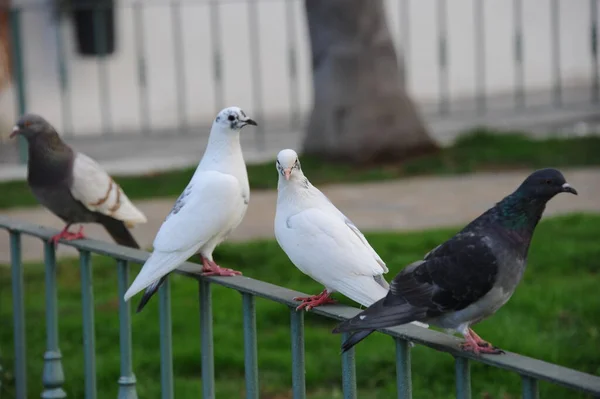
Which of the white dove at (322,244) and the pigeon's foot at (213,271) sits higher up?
the white dove at (322,244)

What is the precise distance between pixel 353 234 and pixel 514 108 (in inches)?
435

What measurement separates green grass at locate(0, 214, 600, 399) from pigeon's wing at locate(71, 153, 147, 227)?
111 cm

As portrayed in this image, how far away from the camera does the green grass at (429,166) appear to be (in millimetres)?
10078

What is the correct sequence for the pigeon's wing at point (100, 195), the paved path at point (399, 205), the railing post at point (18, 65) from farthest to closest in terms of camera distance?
the railing post at point (18, 65) → the paved path at point (399, 205) → the pigeon's wing at point (100, 195)

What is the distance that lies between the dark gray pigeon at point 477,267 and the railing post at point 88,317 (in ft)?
3.79

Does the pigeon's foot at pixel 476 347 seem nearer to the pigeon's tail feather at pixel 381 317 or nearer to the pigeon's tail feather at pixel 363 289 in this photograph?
the pigeon's tail feather at pixel 381 317

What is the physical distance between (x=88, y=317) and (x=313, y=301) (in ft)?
3.22

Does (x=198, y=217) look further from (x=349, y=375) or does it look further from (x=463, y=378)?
(x=463, y=378)

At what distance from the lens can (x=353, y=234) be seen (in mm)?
3107

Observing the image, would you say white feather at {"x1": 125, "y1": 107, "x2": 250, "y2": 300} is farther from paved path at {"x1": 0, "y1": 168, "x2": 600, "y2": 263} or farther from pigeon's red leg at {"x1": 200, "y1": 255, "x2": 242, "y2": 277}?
paved path at {"x1": 0, "y1": 168, "x2": 600, "y2": 263}

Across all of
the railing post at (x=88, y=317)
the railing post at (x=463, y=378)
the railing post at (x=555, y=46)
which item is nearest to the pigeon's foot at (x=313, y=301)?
the railing post at (x=463, y=378)

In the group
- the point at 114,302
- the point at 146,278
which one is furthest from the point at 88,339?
the point at 114,302

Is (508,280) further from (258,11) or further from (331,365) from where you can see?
(258,11)

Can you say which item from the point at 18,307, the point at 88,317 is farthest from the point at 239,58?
the point at 88,317
